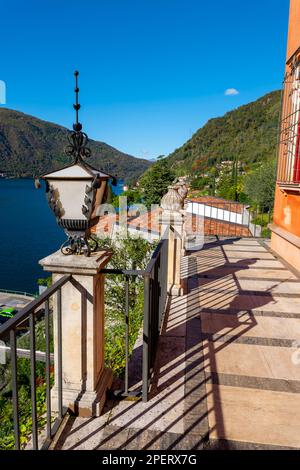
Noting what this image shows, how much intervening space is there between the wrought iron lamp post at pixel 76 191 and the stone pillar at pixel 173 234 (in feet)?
8.53

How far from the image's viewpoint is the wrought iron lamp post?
77.6 inches

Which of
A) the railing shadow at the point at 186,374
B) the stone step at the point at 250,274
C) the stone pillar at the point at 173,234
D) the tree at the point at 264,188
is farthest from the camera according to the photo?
the tree at the point at 264,188

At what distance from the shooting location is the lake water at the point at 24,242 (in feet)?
129

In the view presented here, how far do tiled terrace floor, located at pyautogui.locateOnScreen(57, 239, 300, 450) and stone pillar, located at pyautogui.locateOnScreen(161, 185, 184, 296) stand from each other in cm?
25

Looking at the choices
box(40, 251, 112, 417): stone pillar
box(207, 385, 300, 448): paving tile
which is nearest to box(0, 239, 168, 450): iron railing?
box(40, 251, 112, 417): stone pillar

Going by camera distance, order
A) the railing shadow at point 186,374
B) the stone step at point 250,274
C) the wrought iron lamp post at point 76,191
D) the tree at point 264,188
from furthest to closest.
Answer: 1. the tree at point 264,188
2. the stone step at point 250,274
3. the railing shadow at point 186,374
4. the wrought iron lamp post at point 76,191

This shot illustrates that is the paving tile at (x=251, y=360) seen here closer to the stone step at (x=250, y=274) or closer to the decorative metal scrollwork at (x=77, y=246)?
the decorative metal scrollwork at (x=77, y=246)

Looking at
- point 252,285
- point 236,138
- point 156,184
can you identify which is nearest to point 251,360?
point 252,285

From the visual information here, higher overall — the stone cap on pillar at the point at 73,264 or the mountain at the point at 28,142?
the mountain at the point at 28,142

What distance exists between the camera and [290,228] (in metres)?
7.00

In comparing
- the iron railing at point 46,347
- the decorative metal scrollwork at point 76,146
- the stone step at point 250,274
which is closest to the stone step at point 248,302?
the stone step at point 250,274

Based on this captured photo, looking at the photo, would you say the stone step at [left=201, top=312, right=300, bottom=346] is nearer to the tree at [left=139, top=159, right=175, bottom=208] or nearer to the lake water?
the lake water
